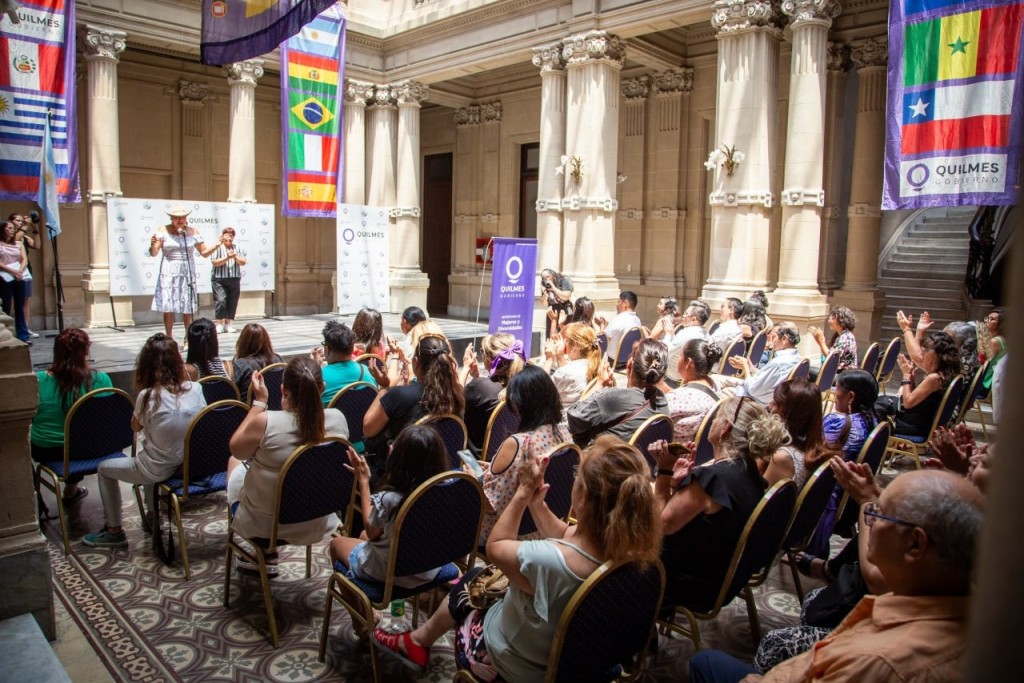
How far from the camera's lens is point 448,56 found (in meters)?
13.3

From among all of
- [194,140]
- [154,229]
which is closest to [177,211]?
[154,229]

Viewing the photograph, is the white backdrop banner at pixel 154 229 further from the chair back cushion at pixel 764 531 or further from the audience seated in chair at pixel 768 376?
the chair back cushion at pixel 764 531

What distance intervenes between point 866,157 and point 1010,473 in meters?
11.8

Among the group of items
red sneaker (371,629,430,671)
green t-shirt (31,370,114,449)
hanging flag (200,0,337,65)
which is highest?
hanging flag (200,0,337,65)

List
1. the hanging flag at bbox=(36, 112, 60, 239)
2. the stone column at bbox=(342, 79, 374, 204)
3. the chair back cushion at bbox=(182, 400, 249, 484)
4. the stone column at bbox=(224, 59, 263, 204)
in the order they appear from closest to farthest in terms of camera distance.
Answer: the chair back cushion at bbox=(182, 400, 249, 484) < the hanging flag at bbox=(36, 112, 60, 239) < the stone column at bbox=(224, 59, 263, 204) < the stone column at bbox=(342, 79, 374, 204)

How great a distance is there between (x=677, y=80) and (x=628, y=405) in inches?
412

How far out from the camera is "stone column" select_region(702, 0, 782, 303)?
9312 mm

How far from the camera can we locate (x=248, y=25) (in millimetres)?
6648

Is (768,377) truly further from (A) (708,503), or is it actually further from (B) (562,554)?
(B) (562,554)

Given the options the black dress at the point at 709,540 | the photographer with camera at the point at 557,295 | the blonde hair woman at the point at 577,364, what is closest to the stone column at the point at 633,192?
the photographer with camera at the point at 557,295

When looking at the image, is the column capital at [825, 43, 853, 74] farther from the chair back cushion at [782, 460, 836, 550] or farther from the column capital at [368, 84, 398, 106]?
the chair back cushion at [782, 460, 836, 550]

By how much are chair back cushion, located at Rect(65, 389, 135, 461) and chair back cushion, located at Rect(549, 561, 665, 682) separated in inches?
120

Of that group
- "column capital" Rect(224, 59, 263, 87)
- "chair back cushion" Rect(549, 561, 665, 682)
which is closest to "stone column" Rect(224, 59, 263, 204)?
"column capital" Rect(224, 59, 263, 87)

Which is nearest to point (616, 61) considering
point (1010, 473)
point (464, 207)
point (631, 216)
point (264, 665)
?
point (631, 216)
